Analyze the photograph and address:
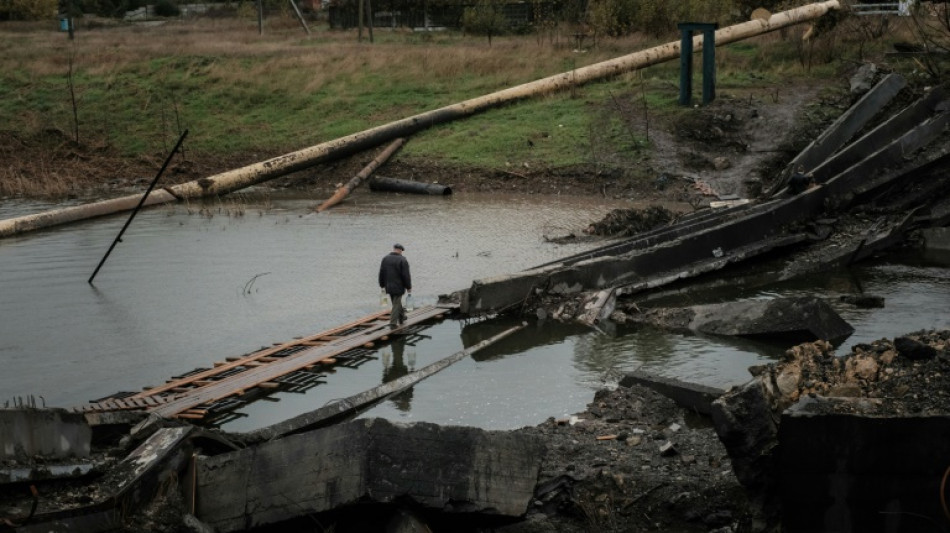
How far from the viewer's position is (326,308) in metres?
17.2

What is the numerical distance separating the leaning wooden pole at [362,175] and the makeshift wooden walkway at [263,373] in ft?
35.0

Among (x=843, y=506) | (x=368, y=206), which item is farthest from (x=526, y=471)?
(x=368, y=206)

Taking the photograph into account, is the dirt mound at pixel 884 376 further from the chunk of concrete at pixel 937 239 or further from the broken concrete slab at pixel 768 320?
the chunk of concrete at pixel 937 239

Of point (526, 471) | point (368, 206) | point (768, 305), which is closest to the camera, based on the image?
point (526, 471)

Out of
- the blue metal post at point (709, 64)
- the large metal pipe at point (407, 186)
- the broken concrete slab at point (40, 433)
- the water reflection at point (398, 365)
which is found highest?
the blue metal post at point (709, 64)

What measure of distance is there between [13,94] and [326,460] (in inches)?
1311

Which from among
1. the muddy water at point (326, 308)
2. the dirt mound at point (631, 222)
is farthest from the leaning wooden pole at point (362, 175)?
the dirt mound at point (631, 222)

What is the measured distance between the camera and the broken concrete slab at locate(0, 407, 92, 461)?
27.9 ft

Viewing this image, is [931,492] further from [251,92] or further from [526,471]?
[251,92]

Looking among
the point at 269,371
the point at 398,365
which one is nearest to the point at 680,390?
the point at 398,365

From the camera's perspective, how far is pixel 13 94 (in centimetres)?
3753

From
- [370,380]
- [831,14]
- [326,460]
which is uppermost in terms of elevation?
[831,14]

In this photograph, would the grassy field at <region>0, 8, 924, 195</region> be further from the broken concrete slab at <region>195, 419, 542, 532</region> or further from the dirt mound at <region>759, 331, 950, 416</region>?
the broken concrete slab at <region>195, 419, 542, 532</region>

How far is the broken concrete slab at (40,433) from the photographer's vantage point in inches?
334
